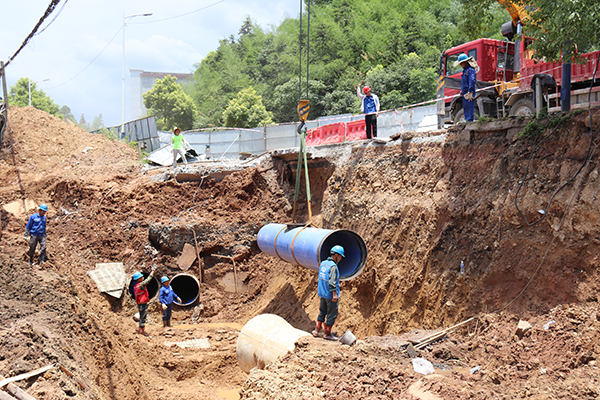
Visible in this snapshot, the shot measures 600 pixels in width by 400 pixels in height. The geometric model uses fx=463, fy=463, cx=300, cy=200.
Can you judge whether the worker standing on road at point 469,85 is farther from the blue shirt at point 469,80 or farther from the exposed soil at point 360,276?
the exposed soil at point 360,276

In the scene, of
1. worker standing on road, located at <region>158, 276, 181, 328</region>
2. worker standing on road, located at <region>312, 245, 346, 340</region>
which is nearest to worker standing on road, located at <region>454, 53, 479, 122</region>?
worker standing on road, located at <region>312, 245, 346, 340</region>

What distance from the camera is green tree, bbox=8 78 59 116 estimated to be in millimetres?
53000

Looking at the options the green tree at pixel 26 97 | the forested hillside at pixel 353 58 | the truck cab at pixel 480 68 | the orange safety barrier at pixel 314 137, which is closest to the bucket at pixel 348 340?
the truck cab at pixel 480 68

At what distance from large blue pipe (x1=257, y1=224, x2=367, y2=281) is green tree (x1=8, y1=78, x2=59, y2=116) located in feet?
171

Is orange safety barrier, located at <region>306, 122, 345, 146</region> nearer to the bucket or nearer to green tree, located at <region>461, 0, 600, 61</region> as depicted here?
green tree, located at <region>461, 0, 600, 61</region>

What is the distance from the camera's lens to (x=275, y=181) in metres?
15.9

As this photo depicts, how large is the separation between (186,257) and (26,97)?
163ft

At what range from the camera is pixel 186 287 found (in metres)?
15.2

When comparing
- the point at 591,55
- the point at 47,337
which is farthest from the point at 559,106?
the point at 47,337

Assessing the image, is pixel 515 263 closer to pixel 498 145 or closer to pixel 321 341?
pixel 498 145

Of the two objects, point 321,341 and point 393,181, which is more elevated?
point 393,181

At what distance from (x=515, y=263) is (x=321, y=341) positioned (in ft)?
11.5

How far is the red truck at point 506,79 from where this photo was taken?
9422 mm

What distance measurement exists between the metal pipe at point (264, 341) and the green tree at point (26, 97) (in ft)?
178
